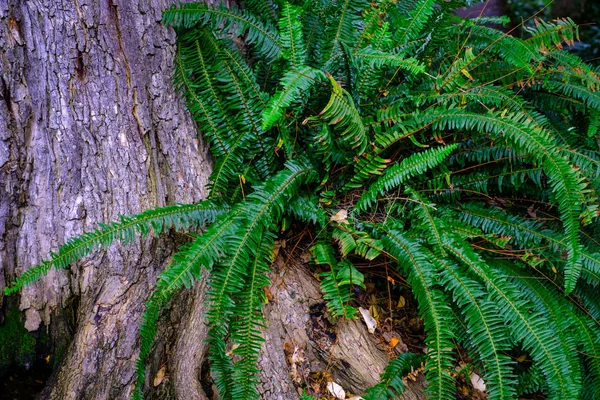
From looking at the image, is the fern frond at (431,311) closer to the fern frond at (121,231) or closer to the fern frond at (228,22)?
the fern frond at (121,231)

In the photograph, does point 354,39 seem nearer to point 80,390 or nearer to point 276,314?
point 276,314

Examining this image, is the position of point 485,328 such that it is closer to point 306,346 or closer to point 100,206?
point 306,346

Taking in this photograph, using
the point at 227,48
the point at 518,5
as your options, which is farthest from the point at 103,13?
the point at 518,5

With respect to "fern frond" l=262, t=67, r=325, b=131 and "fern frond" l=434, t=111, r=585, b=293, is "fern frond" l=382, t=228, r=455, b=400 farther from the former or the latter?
"fern frond" l=262, t=67, r=325, b=131

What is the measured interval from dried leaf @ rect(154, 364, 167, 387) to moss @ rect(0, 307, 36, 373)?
2.10 feet

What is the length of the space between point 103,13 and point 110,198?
2.94 ft

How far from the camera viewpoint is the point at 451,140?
99.6 inches

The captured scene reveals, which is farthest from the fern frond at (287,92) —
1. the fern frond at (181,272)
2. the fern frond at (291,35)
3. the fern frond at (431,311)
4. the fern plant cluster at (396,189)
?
the fern frond at (431,311)

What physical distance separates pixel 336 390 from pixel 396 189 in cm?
105

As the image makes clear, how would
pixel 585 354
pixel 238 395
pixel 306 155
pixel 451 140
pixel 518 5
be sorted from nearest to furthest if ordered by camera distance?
1. pixel 238 395
2. pixel 585 354
3. pixel 306 155
4. pixel 451 140
5. pixel 518 5

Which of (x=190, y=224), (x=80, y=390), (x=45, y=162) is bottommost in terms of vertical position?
(x=80, y=390)

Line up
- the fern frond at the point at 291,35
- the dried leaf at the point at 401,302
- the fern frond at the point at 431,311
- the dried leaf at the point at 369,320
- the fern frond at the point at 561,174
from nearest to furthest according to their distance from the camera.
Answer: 1. the fern frond at the point at 431,311
2. the fern frond at the point at 561,174
3. the fern frond at the point at 291,35
4. the dried leaf at the point at 369,320
5. the dried leaf at the point at 401,302

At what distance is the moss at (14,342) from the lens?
86.8 inches

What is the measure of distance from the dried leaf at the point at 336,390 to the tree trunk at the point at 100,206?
0.14 ft
